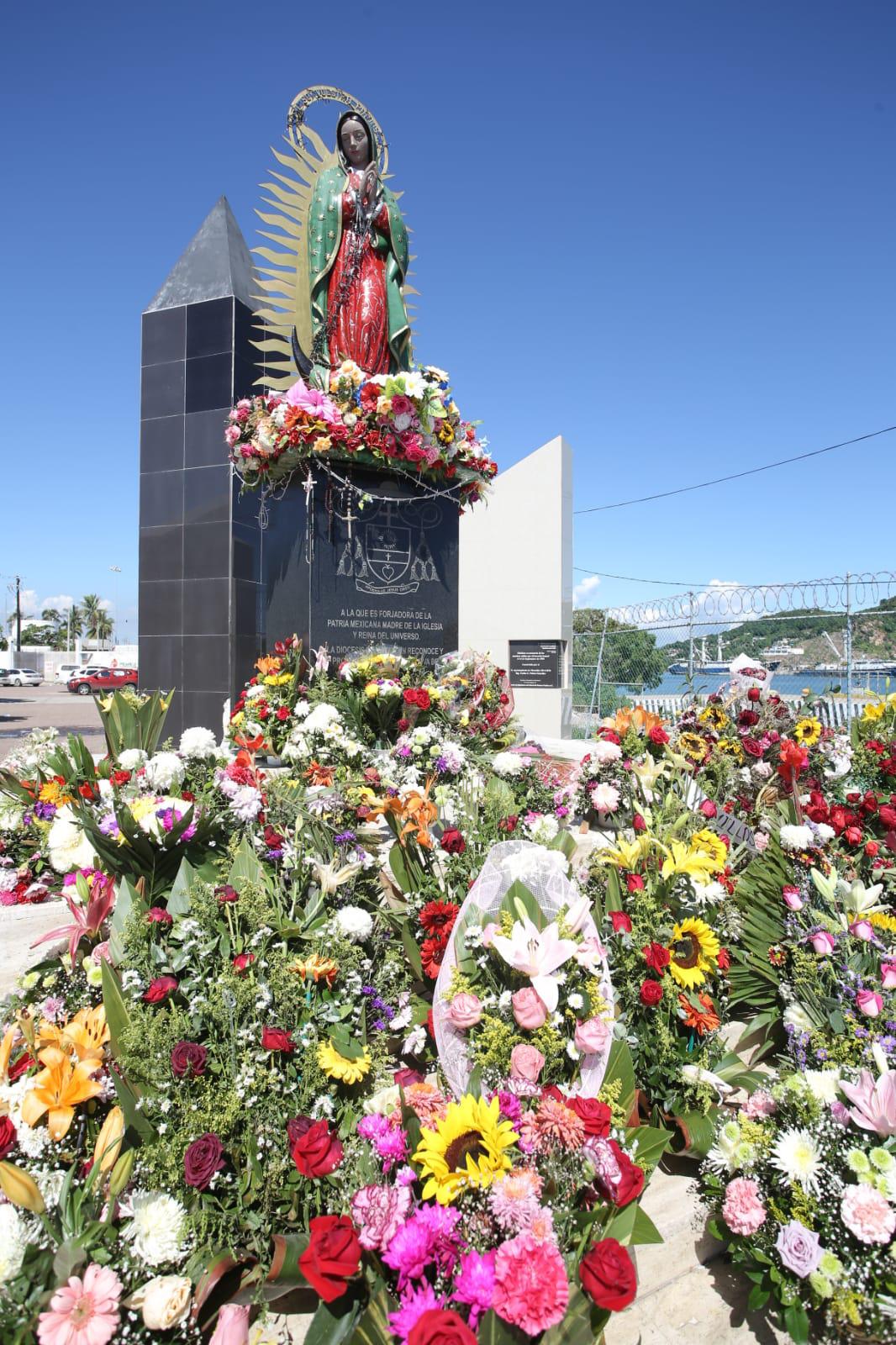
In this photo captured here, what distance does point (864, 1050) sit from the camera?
228 centimetres

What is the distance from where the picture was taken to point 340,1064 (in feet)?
7.34

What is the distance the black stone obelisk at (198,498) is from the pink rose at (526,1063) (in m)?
8.82

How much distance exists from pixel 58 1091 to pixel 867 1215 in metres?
2.03

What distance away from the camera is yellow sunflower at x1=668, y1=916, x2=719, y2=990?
266 centimetres

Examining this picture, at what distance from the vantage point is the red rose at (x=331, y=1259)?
159 centimetres

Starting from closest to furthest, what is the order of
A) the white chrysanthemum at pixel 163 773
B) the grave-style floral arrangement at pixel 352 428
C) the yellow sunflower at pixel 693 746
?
1. the white chrysanthemum at pixel 163 773
2. the yellow sunflower at pixel 693 746
3. the grave-style floral arrangement at pixel 352 428

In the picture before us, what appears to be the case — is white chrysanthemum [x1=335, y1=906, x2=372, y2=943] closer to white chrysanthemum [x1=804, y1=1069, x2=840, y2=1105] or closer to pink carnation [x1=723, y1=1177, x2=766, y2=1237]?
pink carnation [x1=723, y1=1177, x2=766, y2=1237]

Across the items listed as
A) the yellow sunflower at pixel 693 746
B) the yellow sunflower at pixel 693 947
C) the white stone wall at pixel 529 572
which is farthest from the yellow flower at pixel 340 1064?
the white stone wall at pixel 529 572

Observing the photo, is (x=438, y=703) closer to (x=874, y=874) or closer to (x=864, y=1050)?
(x=874, y=874)

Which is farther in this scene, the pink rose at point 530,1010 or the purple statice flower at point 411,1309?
the pink rose at point 530,1010

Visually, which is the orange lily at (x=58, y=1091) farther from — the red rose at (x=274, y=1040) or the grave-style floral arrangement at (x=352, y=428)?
the grave-style floral arrangement at (x=352, y=428)

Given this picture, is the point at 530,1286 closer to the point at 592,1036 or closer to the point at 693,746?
the point at 592,1036

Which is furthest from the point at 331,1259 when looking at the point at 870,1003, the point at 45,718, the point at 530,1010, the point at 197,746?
the point at 45,718

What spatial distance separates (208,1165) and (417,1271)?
554 millimetres
